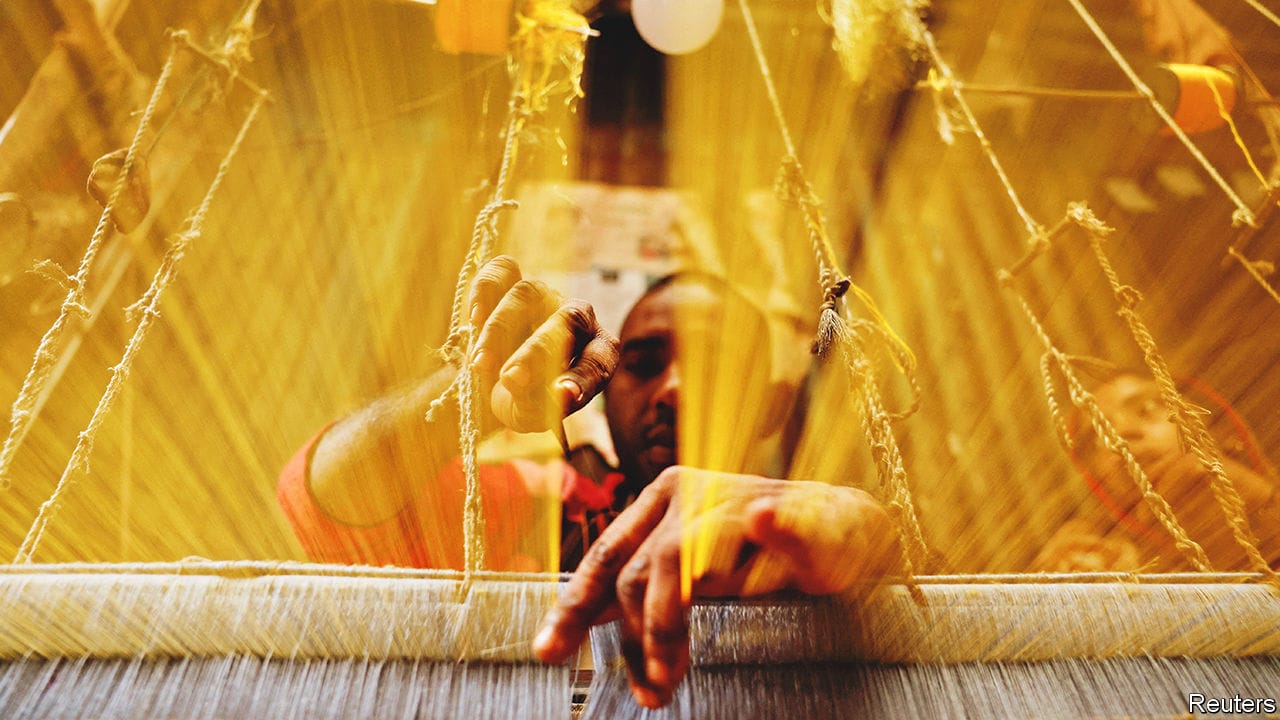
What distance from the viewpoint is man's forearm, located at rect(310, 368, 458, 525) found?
1.74 m

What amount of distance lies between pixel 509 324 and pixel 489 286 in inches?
5.2

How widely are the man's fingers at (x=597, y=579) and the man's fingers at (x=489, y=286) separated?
1.59 feet

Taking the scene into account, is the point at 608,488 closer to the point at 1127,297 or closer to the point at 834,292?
the point at 834,292

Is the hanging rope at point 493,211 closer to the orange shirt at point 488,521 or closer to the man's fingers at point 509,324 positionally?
the man's fingers at point 509,324

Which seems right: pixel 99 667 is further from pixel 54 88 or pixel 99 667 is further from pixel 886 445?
pixel 54 88

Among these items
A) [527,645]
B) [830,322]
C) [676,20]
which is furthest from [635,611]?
[676,20]

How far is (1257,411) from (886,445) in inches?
130

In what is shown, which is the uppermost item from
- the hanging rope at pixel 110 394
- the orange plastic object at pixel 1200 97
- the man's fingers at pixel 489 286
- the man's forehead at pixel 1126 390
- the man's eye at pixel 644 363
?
the orange plastic object at pixel 1200 97

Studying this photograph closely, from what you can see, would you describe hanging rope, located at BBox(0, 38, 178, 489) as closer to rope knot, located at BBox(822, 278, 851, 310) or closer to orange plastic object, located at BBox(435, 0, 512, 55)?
orange plastic object, located at BBox(435, 0, 512, 55)

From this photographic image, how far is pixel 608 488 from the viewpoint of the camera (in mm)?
2514

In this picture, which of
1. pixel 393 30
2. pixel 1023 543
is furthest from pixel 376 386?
pixel 1023 543

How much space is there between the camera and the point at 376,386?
2.87 m

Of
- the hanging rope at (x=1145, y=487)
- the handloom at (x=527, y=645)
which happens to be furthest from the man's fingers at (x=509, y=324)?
the hanging rope at (x=1145, y=487)

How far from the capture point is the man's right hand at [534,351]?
0.93 metres
